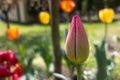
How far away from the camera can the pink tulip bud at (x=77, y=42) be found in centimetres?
114

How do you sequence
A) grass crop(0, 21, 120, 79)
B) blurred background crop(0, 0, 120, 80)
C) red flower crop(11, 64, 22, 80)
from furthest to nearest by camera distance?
1. grass crop(0, 21, 120, 79)
2. blurred background crop(0, 0, 120, 80)
3. red flower crop(11, 64, 22, 80)

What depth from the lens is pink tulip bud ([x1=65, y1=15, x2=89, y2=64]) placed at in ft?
3.73

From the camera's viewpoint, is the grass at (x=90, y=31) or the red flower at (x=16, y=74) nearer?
the red flower at (x=16, y=74)

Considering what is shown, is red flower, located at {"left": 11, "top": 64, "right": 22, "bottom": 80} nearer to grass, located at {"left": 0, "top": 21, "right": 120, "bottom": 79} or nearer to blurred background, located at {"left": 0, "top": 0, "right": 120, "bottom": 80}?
blurred background, located at {"left": 0, "top": 0, "right": 120, "bottom": 80}

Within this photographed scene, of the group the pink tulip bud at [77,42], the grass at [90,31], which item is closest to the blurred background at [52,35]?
the grass at [90,31]

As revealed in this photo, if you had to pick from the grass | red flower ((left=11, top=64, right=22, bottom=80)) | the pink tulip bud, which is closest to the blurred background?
the grass

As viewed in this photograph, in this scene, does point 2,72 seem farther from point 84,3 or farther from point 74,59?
point 84,3

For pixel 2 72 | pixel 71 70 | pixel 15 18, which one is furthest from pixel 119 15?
pixel 2 72

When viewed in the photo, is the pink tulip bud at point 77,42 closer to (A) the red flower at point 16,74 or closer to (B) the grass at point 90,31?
Answer: (A) the red flower at point 16,74

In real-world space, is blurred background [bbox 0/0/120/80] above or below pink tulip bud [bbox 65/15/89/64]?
below

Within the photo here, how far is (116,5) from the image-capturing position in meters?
13.1

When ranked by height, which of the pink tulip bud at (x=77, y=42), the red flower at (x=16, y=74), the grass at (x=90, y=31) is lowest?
the grass at (x=90, y=31)

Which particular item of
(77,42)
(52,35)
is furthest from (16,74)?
(52,35)

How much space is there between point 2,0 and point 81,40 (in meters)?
8.66
